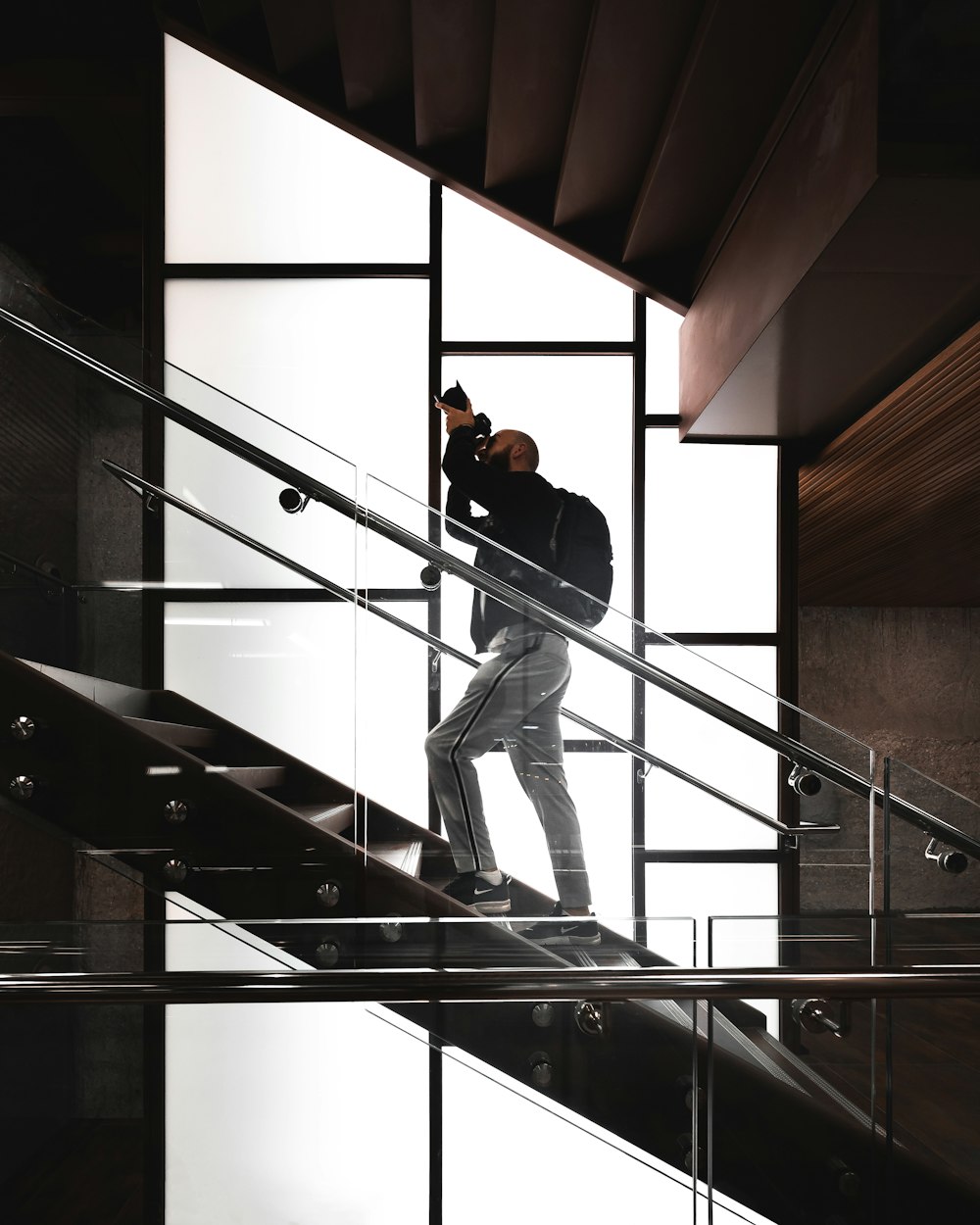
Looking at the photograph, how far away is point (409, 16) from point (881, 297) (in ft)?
7.15

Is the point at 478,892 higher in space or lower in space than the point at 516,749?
lower

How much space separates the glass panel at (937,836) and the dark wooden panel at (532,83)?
247 centimetres

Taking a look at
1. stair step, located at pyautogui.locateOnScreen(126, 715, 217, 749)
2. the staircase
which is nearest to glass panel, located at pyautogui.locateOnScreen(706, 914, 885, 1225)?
the staircase

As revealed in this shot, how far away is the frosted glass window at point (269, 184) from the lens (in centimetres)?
422

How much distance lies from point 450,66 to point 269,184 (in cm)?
102

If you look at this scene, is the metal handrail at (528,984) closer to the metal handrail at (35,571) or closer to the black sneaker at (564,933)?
the black sneaker at (564,933)

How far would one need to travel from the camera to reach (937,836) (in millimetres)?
2557

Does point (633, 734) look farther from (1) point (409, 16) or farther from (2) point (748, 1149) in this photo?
(1) point (409, 16)

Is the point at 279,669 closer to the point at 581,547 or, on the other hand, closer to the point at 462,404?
the point at 581,547

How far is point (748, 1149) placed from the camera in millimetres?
1719

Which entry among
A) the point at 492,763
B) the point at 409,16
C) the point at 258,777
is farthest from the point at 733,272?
the point at 258,777

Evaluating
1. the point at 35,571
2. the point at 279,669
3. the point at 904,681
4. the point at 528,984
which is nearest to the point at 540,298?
the point at 279,669

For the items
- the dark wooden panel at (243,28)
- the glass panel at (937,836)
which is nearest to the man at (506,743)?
the glass panel at (937,836)

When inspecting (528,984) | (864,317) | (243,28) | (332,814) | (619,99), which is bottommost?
(528,984)
